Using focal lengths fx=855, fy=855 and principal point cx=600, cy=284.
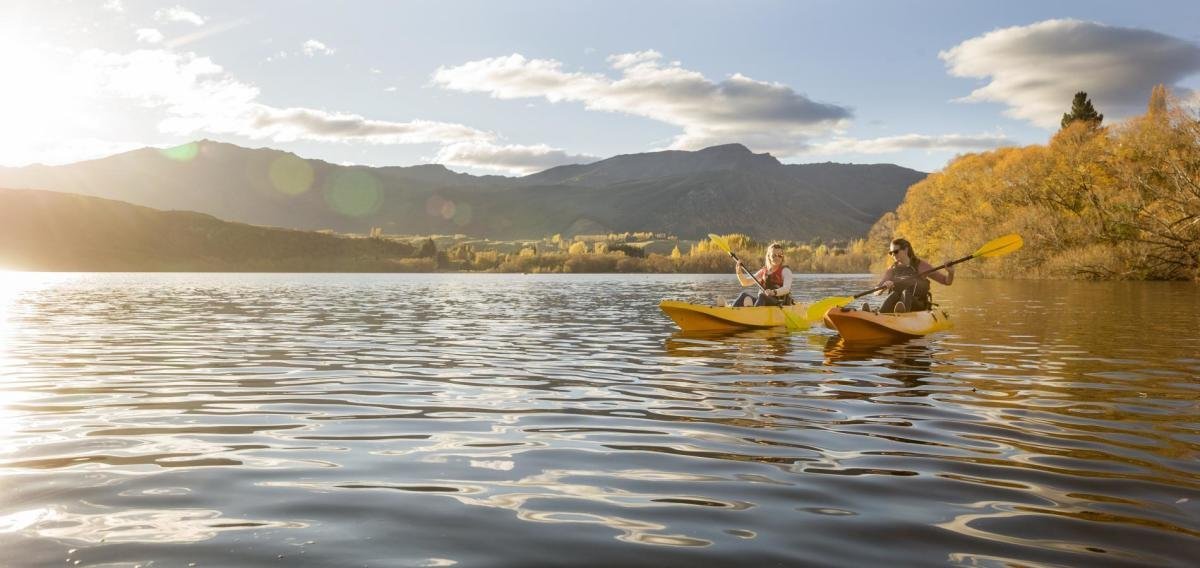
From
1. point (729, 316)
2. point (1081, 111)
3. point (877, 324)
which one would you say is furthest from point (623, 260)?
point (877, 324)

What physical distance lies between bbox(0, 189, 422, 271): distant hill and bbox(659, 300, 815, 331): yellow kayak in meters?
97.4

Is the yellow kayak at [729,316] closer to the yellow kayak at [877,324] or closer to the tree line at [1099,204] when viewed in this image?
the yellow kayak at [877,324]

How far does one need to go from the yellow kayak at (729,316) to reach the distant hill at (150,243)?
97360 millimetres

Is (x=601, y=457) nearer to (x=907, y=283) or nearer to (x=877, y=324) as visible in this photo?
(x=877, y=324)

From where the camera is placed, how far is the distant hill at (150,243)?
105m

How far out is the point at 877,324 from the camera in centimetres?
1575

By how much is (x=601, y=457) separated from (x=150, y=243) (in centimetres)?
12187

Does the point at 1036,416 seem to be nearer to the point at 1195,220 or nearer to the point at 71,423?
the point at 71,423

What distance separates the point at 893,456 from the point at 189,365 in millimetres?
10186

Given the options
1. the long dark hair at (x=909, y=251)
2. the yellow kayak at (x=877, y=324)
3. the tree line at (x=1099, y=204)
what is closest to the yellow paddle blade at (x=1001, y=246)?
the long dark hair at (x=909, y=251)

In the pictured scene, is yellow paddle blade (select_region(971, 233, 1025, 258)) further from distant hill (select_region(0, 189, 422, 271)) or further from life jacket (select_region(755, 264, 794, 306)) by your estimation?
distant hill (select_region(0, 189, 422, 271))

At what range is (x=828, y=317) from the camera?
15.7 meters

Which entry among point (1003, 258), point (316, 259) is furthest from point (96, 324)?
point (316, 259)

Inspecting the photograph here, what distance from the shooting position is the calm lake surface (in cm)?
420
